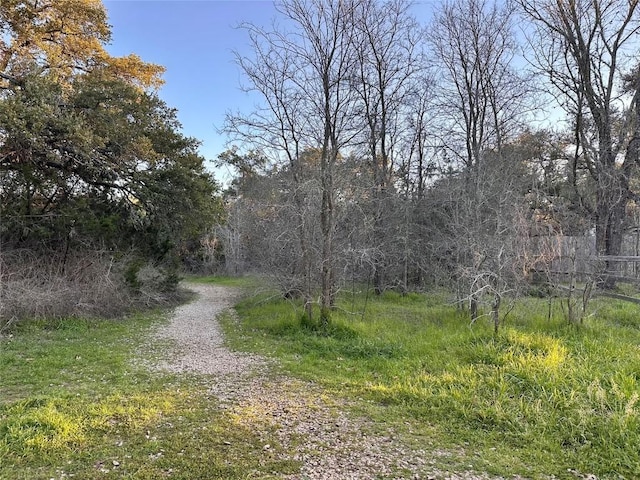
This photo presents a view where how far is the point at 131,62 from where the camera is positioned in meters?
13.6

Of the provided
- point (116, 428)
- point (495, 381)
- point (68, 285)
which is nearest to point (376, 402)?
point (495, 381)

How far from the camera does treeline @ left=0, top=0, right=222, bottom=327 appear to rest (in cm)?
852

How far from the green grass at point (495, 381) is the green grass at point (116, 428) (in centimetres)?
143

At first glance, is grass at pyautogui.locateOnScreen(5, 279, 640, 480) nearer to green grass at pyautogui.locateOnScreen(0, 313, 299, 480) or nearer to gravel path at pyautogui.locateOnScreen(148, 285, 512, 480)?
green grass at pyautogui.locateOnScreen(0, 313, 299, 480)

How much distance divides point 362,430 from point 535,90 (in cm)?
1381

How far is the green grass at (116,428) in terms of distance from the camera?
2.92m

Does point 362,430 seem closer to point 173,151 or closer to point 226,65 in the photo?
point 226,65

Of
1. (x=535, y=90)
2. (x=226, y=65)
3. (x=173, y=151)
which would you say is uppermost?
(x=535, y=90)

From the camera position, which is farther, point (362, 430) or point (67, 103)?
point (67, 103)

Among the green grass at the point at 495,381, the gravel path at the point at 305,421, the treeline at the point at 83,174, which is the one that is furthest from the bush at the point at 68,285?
the green grass at the point at 495,381

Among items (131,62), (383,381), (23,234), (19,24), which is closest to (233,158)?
(131,62)

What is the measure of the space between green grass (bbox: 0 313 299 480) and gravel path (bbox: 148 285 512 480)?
19cm

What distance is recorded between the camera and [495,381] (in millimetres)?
4508

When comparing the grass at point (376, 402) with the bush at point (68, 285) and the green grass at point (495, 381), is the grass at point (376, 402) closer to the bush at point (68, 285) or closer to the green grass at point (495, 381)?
the green grass at point (495, 381)
